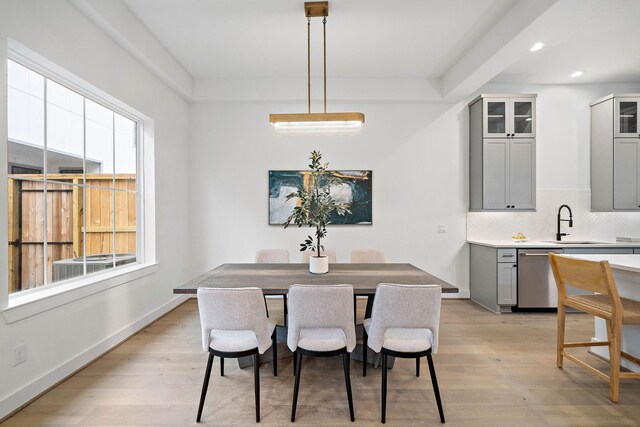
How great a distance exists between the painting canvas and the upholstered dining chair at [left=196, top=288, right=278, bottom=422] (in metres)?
2.84

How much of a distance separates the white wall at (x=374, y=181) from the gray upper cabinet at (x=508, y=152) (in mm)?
430

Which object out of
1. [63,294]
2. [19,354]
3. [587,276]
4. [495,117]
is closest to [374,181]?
[495,117]

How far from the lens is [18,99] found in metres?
2.24

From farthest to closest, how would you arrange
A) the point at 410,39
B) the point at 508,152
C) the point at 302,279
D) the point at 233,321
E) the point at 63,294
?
the point at 508,152, the point at 410,39, the point at 302,279, the point at 63,294, the point at 233,321

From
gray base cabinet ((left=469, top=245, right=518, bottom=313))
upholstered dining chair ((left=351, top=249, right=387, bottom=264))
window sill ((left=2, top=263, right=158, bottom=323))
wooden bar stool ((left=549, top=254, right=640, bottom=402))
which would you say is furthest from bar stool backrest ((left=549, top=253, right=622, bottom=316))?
window sill ((left=2, top=263, right=158, bottom=323))

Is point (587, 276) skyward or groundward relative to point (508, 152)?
groundward

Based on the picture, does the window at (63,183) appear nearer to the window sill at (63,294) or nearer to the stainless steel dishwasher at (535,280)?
the window sill at (63,294)

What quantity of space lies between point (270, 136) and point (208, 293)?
10.9 feet

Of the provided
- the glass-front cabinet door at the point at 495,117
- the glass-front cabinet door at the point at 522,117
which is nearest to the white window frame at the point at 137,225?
the glass-front cabinet door at the point at 495,117

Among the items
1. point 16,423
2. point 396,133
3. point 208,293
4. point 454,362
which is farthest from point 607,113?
point 16,423

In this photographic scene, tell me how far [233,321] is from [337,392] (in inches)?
38.8

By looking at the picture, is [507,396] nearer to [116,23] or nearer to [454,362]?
[454,362]

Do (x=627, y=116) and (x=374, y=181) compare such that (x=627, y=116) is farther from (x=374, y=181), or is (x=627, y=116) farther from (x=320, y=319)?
(x=320, y=319)

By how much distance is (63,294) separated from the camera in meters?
2.43
